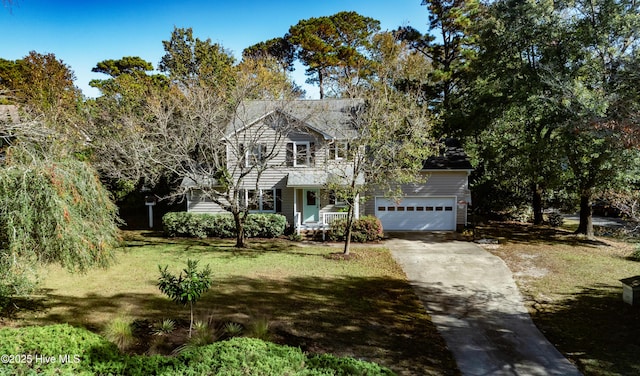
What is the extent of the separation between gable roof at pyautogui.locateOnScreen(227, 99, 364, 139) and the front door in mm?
3498

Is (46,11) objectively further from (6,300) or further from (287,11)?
(287,11)

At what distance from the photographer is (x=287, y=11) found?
15.0m

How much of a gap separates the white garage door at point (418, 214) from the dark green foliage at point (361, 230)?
269 centimetres

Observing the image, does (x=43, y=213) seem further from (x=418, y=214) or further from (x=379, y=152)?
(x=418, y=214)

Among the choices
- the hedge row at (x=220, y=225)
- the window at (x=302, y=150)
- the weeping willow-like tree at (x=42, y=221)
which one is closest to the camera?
the weeping willow-like tree at (x=42, y=221)

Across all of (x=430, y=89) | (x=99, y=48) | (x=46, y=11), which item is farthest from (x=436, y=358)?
(x=430, y=89)

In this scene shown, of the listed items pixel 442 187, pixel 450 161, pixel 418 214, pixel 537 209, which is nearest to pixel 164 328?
→ pixel 418 214

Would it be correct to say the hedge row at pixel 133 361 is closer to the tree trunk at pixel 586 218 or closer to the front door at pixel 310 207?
the front door at pixel 310 207

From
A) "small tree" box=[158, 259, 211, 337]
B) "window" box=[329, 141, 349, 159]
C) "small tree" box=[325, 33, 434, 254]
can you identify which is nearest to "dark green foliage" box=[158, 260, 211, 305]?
"small tree" box=[158, 259, 211, 337]

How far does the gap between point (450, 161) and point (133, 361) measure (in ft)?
63.7

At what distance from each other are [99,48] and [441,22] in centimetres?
2253

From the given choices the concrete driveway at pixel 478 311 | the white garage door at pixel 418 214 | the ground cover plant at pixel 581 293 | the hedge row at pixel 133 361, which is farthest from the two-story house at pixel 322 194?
the hedge row at pixel 133 361

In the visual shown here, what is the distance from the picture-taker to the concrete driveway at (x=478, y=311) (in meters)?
7.22

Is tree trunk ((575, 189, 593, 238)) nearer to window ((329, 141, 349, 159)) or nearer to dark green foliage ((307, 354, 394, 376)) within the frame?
window ((329, 141, 349, 159))
